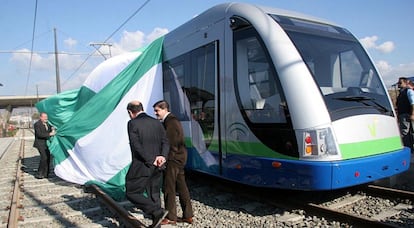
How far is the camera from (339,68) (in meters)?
6.04

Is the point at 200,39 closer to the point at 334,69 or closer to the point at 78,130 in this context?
the point at 334,69

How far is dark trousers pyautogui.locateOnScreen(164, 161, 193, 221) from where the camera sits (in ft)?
18.1

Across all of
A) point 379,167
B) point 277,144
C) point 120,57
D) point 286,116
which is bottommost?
point 379,167

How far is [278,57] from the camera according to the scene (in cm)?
544

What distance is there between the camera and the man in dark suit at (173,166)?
545 centimetres

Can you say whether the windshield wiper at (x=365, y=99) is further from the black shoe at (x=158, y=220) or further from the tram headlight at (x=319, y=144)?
the black shoe at (x=158, y=220)

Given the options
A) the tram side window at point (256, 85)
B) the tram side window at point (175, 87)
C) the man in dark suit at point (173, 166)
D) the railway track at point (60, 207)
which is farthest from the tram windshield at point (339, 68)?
the railway track at point (60, 207)

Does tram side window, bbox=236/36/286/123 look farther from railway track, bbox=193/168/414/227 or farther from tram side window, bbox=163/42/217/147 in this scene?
railway track, bbox=193/168/414/227

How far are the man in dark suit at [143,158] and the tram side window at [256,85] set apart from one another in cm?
157

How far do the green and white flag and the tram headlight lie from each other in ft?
11.1

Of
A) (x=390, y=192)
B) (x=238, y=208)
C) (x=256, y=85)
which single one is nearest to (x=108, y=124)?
(x=238, y=208)

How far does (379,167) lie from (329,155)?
98 cm

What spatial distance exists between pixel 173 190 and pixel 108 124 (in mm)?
2524

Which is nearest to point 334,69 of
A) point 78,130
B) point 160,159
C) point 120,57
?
point 160,159
